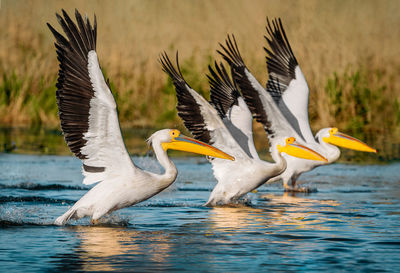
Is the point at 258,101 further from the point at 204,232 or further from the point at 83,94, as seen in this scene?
the point at 83,94

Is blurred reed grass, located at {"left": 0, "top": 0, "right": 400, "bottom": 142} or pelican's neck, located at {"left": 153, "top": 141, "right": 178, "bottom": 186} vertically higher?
blurred reed grass, located at {"left": 0, "top": 0, "right": 400, "bottom": 142}

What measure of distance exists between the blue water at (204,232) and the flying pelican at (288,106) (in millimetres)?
484

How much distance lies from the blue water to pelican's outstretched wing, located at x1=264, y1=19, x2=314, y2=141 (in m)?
1.03

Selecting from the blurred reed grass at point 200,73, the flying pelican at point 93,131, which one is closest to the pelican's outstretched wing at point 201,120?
the flying pelican at point 93,131

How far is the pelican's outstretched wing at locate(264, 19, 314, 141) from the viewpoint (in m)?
12.1

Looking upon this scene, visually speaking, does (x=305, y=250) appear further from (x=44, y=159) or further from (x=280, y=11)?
(x=280, y=11)

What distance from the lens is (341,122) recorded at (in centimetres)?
1855

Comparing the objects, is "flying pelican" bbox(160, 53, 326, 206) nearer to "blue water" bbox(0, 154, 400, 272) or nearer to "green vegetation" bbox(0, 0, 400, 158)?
"blue water" bbox(0, 154, 400, 272)

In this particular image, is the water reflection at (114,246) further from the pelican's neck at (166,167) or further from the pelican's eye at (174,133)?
the pelican's eye at (174,133)

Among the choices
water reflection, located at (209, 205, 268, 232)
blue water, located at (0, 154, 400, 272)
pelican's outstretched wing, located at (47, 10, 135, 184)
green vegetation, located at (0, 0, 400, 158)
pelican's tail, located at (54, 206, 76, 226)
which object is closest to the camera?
blue water, located at (0, 154, 400, 272)

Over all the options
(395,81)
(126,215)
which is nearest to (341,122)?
(395,81)

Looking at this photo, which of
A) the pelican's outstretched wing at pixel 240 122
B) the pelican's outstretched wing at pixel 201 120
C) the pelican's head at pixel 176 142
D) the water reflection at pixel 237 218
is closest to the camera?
the water reflection at pixel 237 218

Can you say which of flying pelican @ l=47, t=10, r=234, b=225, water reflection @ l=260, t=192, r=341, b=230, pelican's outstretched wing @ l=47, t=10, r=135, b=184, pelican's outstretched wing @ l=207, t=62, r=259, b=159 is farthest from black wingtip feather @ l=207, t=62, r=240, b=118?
pelican's outstretched wing @ l=47, t=10, r=135, b=184

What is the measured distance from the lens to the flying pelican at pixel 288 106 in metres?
10.7
